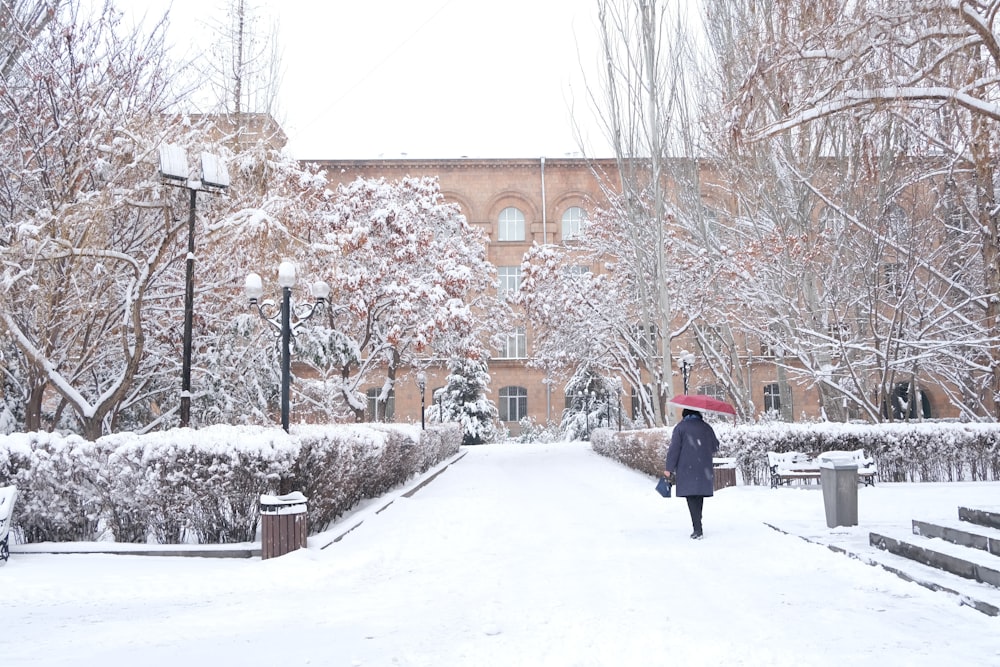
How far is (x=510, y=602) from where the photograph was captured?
20.2ft

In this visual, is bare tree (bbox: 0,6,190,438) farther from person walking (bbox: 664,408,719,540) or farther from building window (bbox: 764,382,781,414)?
building window (bbox: 764,382,781,414)

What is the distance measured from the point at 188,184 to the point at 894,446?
13984 millimetres

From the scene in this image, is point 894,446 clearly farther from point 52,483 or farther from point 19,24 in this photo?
point 19,24

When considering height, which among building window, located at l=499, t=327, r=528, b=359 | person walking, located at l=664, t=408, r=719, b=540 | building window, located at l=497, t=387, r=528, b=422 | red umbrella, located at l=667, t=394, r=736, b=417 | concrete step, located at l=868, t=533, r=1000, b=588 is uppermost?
building window, located at l=499, t=327, r=528, b=359

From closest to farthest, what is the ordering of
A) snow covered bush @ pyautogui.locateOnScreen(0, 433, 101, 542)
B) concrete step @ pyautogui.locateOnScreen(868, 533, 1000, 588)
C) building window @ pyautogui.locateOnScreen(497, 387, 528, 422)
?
1. concrete step @ pyautogui.locateOnScreen(868, 533, 1000, 588)
2. snow covered bush @ pyautogui.locateOnScreen(0, 433, 101, 542)
3. building window @ pyautogui.locateOnScreen(497, 387, 528, 422)

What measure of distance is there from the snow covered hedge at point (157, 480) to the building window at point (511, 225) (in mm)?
39710

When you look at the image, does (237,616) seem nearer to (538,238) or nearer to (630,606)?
(630,606)

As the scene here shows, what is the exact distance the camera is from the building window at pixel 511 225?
48562 millimetres

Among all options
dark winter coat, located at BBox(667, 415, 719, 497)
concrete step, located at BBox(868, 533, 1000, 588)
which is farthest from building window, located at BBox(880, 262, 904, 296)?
concrete step, located at BBox(868, 533, 1000, 588)

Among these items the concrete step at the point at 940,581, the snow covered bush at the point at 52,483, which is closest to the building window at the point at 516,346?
the snow covered bush at the point at 52,483

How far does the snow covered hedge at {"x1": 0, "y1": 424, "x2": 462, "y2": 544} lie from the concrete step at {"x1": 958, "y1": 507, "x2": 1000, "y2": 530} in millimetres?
6818

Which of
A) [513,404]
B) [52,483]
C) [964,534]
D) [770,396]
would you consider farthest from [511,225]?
[964,534]

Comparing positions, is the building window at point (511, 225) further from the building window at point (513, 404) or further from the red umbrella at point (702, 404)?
the red umbrella at point (702, 404)

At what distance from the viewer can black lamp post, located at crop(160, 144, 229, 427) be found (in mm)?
11859
